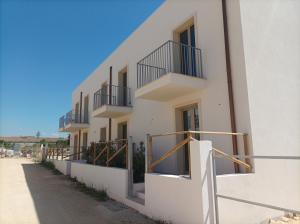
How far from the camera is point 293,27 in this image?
7695 millimetres

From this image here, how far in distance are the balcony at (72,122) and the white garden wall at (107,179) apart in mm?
6914

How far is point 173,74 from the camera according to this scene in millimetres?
6926

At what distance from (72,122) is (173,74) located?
43.7 ft

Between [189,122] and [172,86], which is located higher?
[172,86]

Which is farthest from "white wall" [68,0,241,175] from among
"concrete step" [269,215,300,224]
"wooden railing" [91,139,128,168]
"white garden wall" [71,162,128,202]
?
"white garden wall" [71,162,128,202]

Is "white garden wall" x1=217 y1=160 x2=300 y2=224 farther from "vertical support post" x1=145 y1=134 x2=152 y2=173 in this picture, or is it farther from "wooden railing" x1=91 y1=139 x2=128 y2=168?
"wooden railing" x1=91 y1=139 x2=128 y2=168

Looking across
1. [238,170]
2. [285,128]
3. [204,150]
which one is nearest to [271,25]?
[285,128]

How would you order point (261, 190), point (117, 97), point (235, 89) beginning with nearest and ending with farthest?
1. point (261, 190)
2. point (235, 89)
3. point (117, 97)

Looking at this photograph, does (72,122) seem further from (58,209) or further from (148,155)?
(148,155)

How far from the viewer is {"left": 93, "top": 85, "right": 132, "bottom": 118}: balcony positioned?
1140 centimetres

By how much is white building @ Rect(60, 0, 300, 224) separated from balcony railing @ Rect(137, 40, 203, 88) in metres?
0.03

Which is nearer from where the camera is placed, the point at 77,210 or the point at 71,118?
the point at 77,210

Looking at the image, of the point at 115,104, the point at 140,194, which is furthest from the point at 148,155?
the point at 115,104

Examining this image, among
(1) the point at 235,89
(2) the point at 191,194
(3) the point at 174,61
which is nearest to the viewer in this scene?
(2) the point at 191,194
